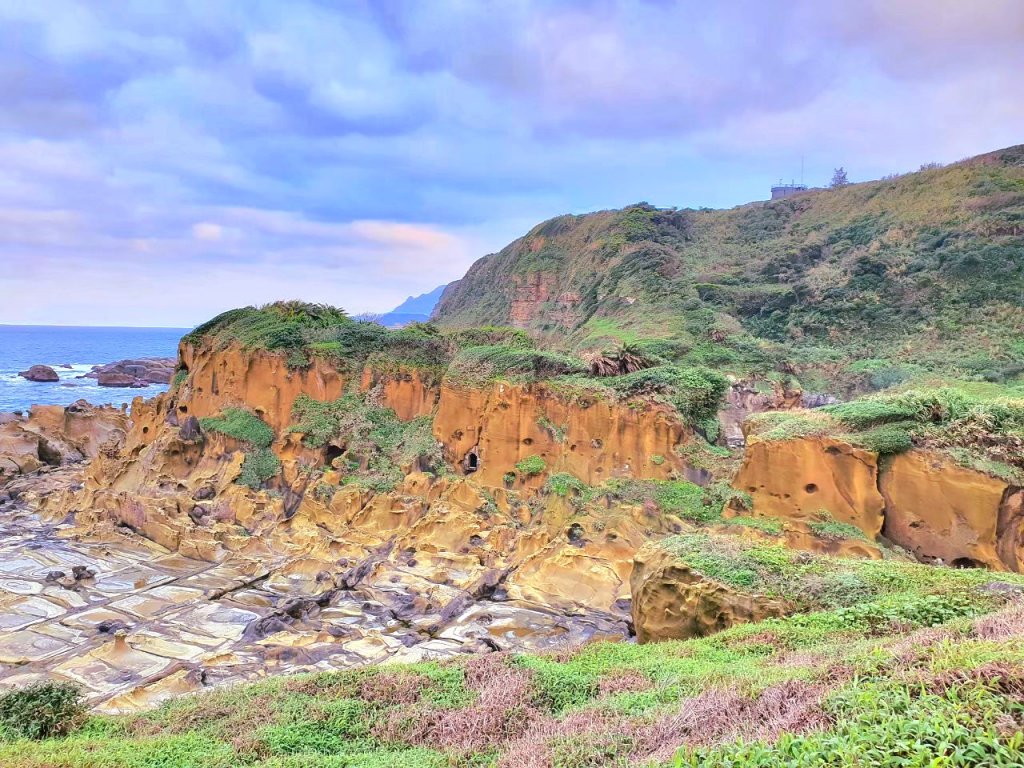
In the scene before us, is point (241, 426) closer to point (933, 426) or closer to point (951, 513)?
point (933, 426)

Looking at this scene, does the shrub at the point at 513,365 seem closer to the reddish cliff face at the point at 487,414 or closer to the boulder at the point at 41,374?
the reddish cliff face at the point at 487,414

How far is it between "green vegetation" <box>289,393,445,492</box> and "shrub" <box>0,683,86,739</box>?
46.6 feet

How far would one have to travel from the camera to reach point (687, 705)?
223 inches

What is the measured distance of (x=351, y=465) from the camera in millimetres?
23734

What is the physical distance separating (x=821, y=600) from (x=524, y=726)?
5.24 metres

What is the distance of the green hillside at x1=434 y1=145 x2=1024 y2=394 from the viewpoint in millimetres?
31359

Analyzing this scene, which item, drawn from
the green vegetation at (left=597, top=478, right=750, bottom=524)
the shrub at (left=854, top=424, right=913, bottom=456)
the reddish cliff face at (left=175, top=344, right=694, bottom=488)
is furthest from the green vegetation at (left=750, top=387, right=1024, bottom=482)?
the reddish cliff face at (left=175, top=344, right=694, bottom=488)

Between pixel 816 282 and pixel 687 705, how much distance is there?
139 ft

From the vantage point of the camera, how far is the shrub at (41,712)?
7348mm

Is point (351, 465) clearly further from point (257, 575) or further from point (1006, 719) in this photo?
point (1006, 719)

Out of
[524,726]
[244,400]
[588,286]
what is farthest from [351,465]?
[588,286]

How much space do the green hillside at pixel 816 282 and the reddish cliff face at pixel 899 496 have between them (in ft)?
48.9

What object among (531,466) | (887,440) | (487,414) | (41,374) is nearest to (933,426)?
(887,440)

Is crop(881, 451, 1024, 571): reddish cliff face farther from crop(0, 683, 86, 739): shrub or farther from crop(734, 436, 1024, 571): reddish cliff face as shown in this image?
crop(0, 683, 86, 739): shrub
